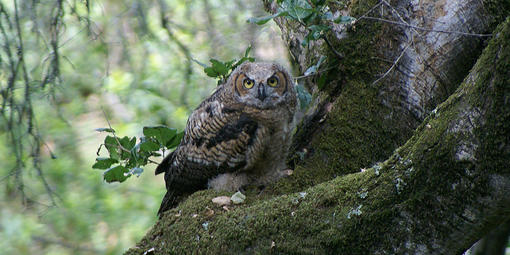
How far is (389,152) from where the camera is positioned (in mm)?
3301

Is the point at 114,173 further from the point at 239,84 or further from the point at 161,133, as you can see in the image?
the point at 239,84

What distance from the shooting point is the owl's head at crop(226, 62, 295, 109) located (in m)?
3.71

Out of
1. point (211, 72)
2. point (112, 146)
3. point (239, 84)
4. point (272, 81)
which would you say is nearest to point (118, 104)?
point (211, 72)

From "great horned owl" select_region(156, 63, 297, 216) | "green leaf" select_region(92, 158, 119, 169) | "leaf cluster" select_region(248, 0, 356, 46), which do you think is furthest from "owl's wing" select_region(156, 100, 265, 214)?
"leaf cluster" select_region(248, 0, 356, 46)

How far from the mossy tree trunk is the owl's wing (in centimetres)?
41

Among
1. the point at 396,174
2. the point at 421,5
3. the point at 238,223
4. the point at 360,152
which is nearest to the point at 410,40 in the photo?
the point at 421,5

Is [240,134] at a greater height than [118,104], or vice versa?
[118,104]

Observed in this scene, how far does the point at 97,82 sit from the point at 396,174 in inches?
225

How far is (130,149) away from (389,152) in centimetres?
201

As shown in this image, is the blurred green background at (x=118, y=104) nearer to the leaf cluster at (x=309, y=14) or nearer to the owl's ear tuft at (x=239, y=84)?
the owl's ear tuft at (x=239, y=84)

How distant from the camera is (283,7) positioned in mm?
3229

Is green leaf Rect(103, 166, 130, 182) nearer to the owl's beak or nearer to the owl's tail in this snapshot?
the owl's tail

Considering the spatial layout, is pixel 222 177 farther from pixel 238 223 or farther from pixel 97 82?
pixel 97 82

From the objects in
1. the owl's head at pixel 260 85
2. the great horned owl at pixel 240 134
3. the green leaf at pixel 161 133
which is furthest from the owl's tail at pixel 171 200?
the owl's head at pixel 260 85
